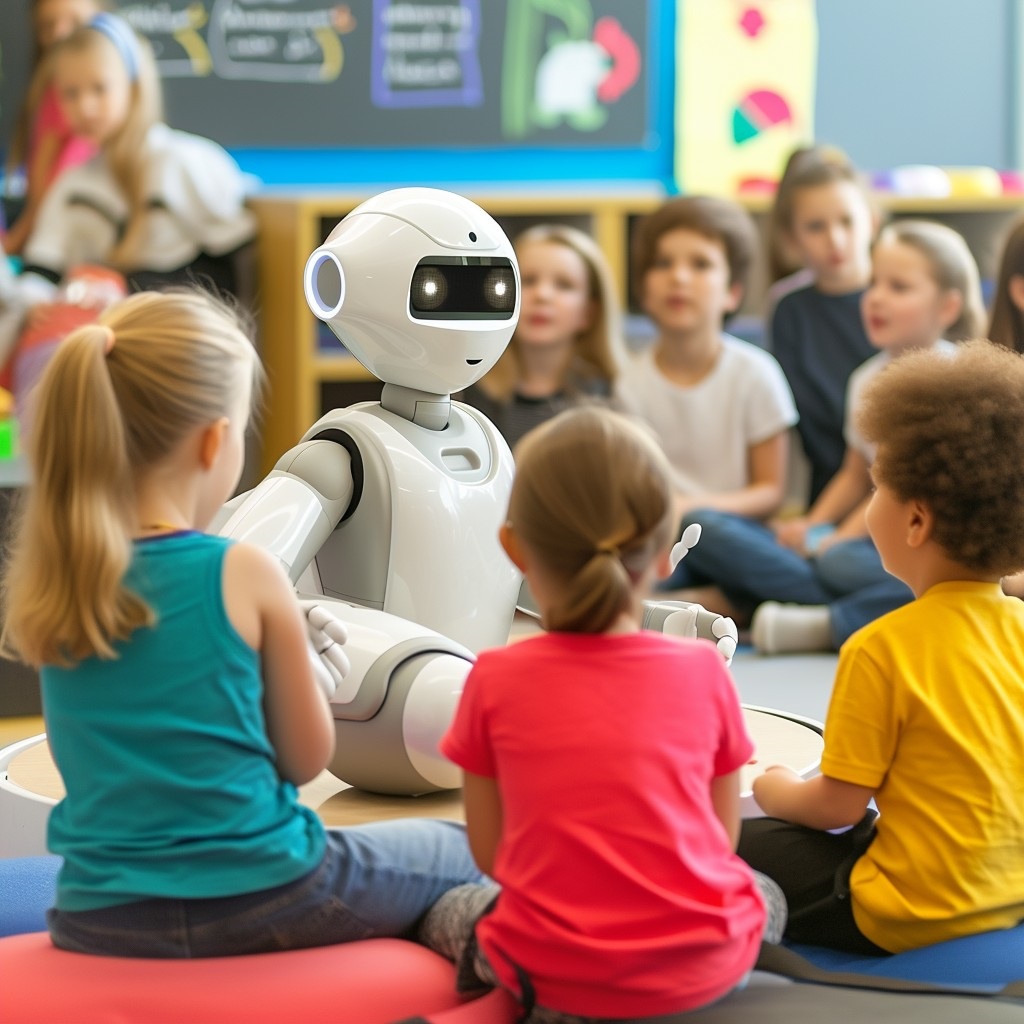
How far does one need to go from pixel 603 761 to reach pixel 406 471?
0.58 meters

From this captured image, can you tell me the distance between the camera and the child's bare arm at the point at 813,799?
1.40m

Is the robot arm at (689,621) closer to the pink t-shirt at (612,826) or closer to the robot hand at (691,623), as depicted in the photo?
the robot hand at (691,623)

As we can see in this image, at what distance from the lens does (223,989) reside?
47.8 inches

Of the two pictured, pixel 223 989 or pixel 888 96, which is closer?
pixel 223 989

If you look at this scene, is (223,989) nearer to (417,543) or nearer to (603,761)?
(603,761)

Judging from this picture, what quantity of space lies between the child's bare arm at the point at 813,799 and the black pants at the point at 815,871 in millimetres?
27

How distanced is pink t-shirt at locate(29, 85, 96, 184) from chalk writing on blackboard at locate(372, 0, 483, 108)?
0.78 metres

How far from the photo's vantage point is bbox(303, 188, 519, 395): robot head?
167 cm

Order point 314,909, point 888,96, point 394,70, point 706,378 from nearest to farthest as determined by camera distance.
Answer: point 314,909
point 706,378
point 394,70
point 888,96

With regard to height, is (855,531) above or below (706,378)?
below

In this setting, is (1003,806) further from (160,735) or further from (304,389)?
(304,389)

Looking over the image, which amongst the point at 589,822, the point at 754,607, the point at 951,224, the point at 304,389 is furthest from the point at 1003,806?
the point at 951,224

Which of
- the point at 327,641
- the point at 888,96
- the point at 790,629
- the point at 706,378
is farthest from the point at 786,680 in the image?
the point at 888,96

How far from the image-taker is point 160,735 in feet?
3.99
